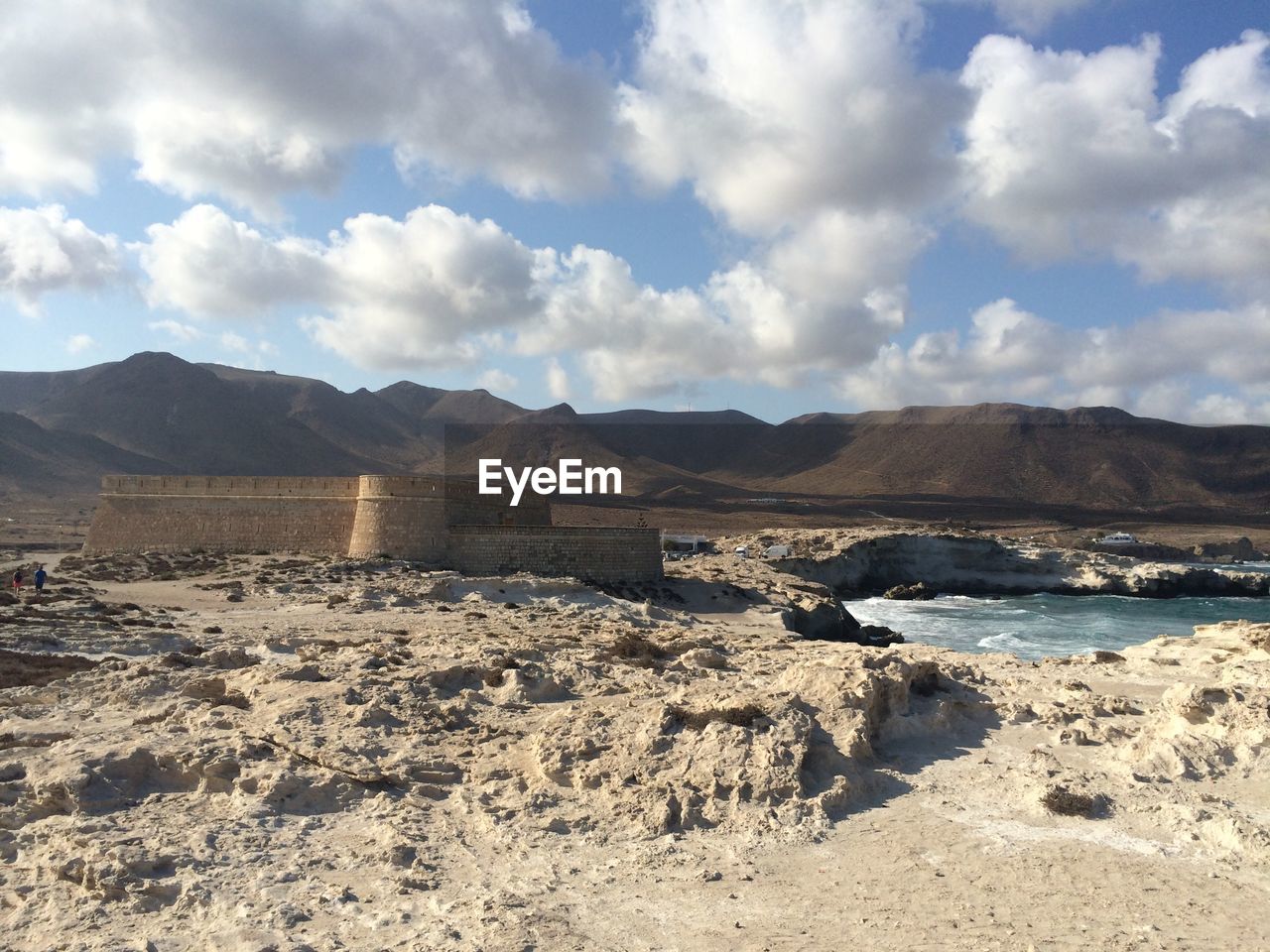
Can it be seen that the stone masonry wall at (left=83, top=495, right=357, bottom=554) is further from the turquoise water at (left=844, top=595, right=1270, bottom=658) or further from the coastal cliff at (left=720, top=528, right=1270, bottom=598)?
the coastal cliff at (left=720, top=528, right=1270, bottom=598)

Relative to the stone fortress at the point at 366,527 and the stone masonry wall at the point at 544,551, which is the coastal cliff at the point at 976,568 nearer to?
the stone masonry wall at the point at 544,551

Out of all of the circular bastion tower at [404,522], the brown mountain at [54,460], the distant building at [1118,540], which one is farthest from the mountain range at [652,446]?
the circular bastion tower at [404,522]

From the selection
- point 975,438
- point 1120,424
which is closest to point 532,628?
point 975,438

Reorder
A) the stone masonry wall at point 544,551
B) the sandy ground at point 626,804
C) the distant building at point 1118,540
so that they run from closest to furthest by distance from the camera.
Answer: the sandy ground at point 626,804, the stone masonry wall at point 544,551, the distant building at point 1118,540

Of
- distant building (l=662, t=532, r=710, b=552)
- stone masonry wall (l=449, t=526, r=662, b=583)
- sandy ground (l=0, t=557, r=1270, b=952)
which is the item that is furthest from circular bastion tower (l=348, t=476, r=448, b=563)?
distant building (l=662, t=532, r=710, b=552)

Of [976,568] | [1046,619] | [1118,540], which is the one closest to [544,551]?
[1046,619]

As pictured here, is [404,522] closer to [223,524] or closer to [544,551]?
[544,551]

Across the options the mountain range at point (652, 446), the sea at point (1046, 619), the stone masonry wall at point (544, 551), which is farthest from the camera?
the mountain range at point (652, 446)
